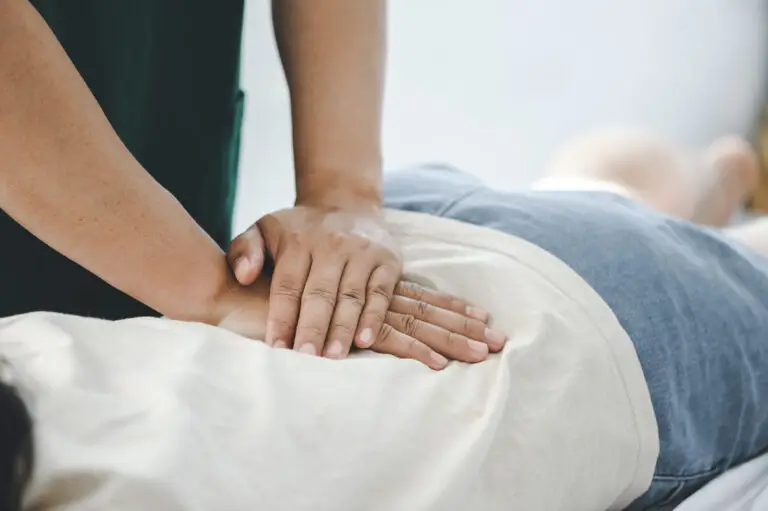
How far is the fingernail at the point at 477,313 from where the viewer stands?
74 cm

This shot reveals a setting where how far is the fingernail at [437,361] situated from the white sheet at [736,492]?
243mm

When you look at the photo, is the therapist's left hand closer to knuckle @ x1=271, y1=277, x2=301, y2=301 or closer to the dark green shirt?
knuckle @ x1=271, y1=277, x2=301, y2=301

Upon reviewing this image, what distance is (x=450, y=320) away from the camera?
0.74 m

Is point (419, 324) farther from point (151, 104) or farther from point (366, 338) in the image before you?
point (151, 104)

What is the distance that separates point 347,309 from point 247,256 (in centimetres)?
11

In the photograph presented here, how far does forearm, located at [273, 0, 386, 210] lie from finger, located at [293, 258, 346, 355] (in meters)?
0.16

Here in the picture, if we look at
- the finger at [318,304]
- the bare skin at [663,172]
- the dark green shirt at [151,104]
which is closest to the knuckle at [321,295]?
the finger at [318,304]

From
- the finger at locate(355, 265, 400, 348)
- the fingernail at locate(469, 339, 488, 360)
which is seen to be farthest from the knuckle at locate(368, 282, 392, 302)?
the fingernail at locate(469, 339, 488, 360)

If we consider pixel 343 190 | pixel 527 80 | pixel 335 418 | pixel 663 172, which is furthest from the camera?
pixel 527 80

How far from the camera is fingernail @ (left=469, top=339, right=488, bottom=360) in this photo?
2.31 feet

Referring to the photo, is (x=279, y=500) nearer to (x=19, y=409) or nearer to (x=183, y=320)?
(x=19, y=409)

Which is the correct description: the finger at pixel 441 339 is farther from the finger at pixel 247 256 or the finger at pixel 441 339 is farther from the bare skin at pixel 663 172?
the bare skin at pixel 663 172

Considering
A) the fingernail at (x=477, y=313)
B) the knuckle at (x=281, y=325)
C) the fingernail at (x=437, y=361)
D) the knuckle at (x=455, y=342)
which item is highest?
the fingernail at (x=477, y=313)

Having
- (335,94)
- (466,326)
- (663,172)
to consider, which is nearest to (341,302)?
(466,326)
